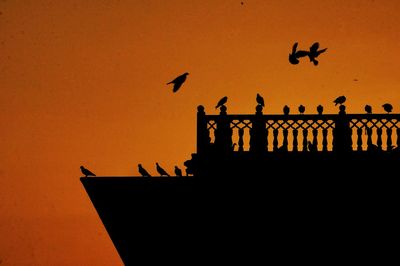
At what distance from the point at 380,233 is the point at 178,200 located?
3.13 metres

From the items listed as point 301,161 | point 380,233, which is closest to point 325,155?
point 301,161

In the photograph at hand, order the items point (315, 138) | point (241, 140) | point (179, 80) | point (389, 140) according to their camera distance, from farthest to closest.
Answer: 1. point (179, 80)
2. point (315, 138)
3. point (389, 140)
4. point (241, 140)

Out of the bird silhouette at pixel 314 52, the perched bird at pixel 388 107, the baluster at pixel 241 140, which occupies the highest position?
the bird silhouette at pixel 314 52

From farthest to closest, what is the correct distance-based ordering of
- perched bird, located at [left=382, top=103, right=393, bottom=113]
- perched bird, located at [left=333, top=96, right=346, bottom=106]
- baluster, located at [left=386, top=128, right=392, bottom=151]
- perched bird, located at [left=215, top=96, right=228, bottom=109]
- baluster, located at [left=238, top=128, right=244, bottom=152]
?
1. perched bird, located at [left=382, top=103, right=393, bottom=113]
2. perched bird, located at [left=215, top=96, right=228, bottom=109]
3. perched bird, located at [left=333, top=96, right=346, bottom=106]
4. baluster, located at [left=386, top=128, right=392, bottom=151]
5. baluster, located at [left=238, top=128, right=244, bottom=152]

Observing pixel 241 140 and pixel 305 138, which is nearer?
pixel 241 140

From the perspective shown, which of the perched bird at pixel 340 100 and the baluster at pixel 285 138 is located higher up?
the perched bird at pixel 340 100

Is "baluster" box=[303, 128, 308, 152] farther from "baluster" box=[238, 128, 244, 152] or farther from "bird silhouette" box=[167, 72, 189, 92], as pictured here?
"bird silhouette" box=[167, 72, 189, 92]

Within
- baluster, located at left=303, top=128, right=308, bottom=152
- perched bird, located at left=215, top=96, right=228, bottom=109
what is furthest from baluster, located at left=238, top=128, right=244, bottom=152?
perched bird, located at left=215, top=96, right=228, bottom=109

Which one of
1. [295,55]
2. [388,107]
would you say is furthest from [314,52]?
[388,107]

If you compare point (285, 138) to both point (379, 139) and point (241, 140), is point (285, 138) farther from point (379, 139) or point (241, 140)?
point (379, 139)

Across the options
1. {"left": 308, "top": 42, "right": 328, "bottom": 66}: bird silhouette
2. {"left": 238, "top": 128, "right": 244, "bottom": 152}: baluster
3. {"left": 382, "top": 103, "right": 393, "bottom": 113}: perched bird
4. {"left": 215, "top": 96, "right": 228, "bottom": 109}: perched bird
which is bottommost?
{"left": 238, "top": 128, "right": 244, "bottom": 152}: baluster

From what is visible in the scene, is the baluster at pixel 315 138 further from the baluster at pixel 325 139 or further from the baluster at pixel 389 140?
the baluster at pixel 389 140

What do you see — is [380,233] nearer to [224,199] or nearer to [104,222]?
[224,199]

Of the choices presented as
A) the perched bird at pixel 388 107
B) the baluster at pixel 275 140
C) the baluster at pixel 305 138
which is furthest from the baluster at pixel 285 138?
the perched bird at pixel 388 107
